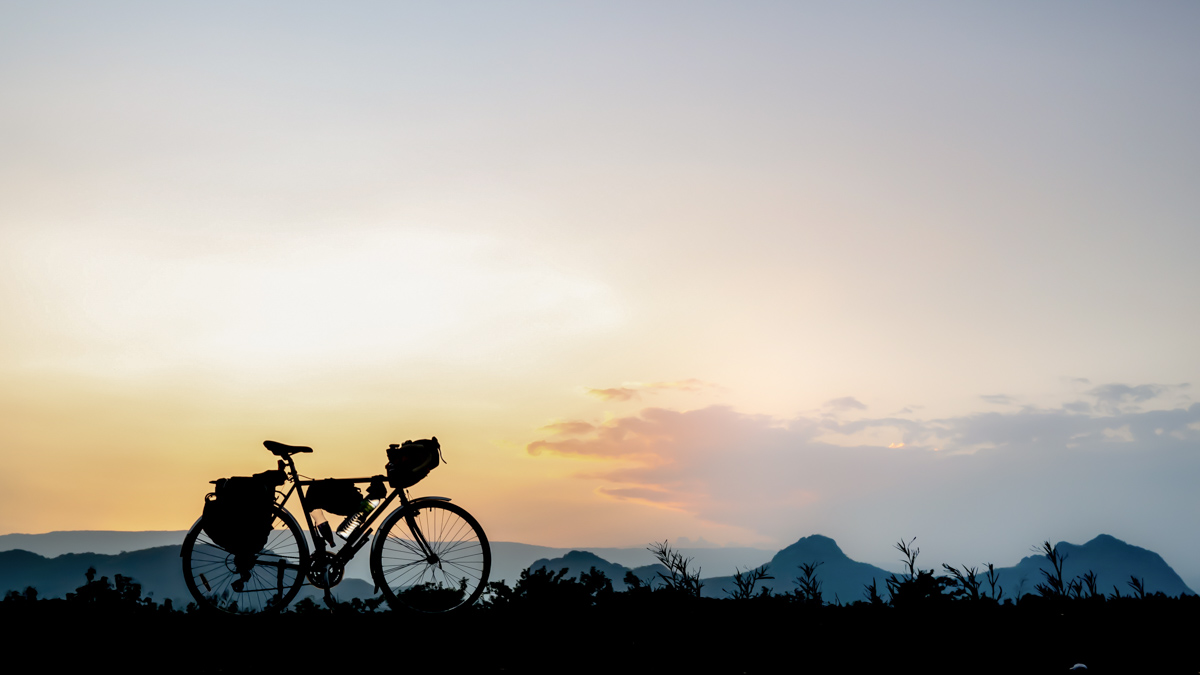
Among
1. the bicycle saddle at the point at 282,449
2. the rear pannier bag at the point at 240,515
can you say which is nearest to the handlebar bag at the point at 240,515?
the rear pannier bag at the point at 240,515

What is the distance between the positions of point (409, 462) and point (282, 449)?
146cm

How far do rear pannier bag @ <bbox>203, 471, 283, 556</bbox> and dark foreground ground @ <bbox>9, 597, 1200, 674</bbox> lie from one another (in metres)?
1.28

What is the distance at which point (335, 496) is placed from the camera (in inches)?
329

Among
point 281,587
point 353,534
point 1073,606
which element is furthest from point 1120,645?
point 281,587

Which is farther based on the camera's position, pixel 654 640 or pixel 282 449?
pixel 282 449

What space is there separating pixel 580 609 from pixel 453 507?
219 cm

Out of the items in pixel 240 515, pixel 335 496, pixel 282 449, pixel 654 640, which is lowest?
pixel 654 640

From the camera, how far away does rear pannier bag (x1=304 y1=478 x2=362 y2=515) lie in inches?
329

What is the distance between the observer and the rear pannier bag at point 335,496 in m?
8.35

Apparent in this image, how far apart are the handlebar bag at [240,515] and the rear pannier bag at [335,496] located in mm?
461

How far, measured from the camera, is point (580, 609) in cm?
698

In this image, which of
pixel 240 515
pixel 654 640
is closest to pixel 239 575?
pixel 240 515

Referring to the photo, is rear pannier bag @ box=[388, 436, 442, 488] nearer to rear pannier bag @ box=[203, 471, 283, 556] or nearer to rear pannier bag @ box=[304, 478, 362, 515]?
rear pannier bag @ box=[304, 478, 362, 515]

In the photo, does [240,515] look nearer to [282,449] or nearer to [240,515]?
[240,515]
